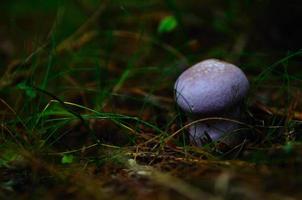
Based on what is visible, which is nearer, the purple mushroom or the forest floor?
the forest floor

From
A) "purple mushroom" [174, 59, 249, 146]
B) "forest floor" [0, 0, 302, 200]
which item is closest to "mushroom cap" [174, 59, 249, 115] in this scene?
"purple mushroom" [174, 59, 249, 146]

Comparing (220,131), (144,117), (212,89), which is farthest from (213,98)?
(144,117)

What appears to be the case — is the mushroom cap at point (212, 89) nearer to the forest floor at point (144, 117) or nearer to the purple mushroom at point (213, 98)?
the purple mushroom at point (213, 98)

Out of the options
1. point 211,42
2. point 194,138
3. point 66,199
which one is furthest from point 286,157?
point 211,42

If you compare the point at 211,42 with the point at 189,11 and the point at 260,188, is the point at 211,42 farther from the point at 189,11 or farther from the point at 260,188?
the point at 260,188

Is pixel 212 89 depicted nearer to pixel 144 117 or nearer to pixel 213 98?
pixel 213 98

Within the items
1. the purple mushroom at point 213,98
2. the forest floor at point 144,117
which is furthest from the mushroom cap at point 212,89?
the forest floor at point 144,117

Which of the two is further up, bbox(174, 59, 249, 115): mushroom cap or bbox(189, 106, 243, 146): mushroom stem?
bbox(174, 59, 249, 115): mushroom cap

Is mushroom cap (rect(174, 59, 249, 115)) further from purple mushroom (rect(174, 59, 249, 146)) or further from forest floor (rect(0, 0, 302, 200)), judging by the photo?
forest floor (rect(0, 0, 302, 200))
